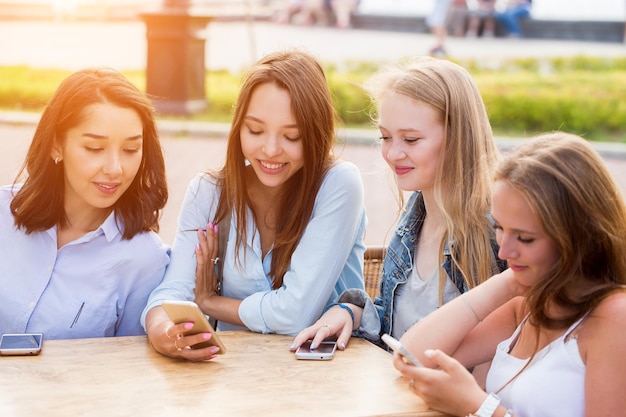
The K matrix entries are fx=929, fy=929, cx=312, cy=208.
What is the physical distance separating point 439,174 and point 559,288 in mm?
746

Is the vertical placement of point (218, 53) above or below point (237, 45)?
below

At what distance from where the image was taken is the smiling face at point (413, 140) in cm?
275

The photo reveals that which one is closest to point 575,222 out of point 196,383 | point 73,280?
point 196,383

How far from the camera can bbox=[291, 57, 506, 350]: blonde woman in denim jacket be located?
2.72m

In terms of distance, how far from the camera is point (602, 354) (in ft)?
6.63

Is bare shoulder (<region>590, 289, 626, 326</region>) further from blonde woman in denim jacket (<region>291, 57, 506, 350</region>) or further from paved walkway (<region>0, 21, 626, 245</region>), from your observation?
paved walkway (<region>0, 21, 626, 245</region>)

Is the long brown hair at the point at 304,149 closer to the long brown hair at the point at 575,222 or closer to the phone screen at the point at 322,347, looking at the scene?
the phone screen at the point at 322,347

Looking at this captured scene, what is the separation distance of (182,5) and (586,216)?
333 inches

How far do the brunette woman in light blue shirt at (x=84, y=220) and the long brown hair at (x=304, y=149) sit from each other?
0.82 ft

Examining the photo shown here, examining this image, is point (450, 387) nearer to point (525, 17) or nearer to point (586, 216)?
point (586, 216)

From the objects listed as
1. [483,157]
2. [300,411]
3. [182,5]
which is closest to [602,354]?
[300,411]

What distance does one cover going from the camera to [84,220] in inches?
116

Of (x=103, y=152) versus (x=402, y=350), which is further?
(x=103, y=152)

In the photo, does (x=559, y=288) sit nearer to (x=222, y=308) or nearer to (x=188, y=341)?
(x=188, y=341)
